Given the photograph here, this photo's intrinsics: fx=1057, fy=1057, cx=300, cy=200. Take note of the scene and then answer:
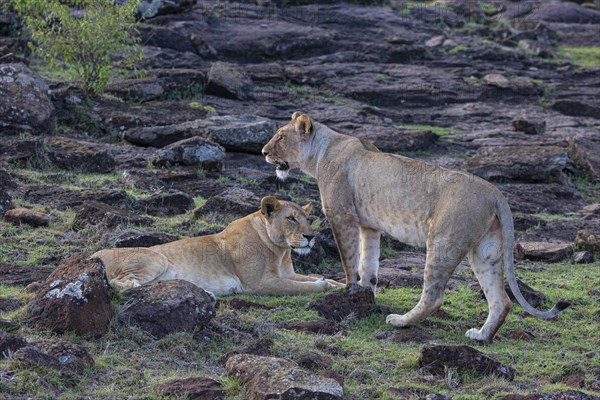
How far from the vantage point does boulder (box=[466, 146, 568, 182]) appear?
1833cm

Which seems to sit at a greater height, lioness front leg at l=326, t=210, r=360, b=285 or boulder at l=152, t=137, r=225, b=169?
lioness front leg at l=326, t=210, r=360, b=285

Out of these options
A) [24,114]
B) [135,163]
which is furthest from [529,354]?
[24,114]

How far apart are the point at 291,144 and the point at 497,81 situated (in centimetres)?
1443

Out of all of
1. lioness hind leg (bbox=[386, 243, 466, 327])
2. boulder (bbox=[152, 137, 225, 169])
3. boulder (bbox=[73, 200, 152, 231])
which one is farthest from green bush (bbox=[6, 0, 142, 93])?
lioness hind leg (bbox=[386, 243, 466, 327])

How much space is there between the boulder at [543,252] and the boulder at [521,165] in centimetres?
472

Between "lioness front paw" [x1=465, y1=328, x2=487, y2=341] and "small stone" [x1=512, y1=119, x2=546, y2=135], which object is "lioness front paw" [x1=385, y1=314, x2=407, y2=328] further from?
"small stone" [x1=512, y1=119, x2=546, y2=135]

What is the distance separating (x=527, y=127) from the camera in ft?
69.8

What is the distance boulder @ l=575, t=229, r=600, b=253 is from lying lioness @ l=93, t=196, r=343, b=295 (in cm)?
448

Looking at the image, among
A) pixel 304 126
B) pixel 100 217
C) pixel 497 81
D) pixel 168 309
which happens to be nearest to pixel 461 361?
pixel 168 309

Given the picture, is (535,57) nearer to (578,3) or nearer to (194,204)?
(578,3)

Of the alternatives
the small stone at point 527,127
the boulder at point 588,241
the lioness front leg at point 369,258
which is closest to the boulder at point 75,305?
the lioness front leg at point 369,258

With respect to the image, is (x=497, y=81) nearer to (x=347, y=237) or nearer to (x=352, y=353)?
(x=347, y=237)

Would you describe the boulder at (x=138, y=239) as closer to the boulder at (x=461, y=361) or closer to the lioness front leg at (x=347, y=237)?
the lioness front leg at (x=347, y=237)

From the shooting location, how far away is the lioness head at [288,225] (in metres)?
10.4
